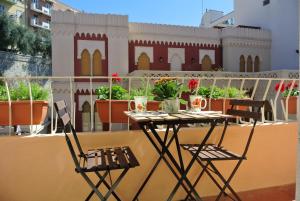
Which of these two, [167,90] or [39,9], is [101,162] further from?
[39,9]

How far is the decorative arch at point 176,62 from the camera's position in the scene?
16609mm

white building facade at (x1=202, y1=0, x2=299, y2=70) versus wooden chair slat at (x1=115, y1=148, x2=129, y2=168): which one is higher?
white building facade at (x1=202, y1=0, x2=299, y2=70)

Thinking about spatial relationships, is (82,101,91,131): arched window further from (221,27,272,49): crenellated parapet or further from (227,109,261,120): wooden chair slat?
(227,109,261,120): wooden chair slat

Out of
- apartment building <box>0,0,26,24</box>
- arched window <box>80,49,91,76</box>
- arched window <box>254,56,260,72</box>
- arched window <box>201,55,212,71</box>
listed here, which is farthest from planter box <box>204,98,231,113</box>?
apartment building <box>0,0,26,24</box>

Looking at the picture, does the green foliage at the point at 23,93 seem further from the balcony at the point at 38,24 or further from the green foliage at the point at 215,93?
the balcony at the point at 38,24

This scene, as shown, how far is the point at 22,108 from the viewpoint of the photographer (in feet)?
9.56

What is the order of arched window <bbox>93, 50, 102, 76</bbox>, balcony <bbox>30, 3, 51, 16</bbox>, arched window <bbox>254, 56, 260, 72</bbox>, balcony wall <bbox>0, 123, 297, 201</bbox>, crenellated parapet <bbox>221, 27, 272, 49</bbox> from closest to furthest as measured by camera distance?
1. balcony wall <bbox>0, 123, 297, 201</bbox>
2. arched window <bbox>93, 50, 102, 76</bbox>
3. crenellated parapet <bbox>221, 27, 272, 49</bbox>
4. arched window <bbox>254, 56, 260, 72</bbox>
5. balcony <bbox>30, 3, 51, 16</bbox>

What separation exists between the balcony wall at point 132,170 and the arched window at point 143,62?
12.7 m

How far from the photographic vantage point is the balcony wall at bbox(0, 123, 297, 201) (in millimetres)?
2844

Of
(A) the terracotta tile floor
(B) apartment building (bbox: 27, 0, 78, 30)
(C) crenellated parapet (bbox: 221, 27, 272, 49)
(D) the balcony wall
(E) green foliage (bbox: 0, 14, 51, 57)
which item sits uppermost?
(B) apartment building (bbox: 27, 0, 78, 30)

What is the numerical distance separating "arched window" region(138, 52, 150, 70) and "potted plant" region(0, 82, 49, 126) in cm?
1313

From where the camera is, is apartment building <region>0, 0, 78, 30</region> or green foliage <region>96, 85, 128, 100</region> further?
apartment building <region>0, 0, 78, 30</region>

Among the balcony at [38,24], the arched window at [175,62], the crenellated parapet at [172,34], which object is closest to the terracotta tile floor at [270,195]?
the crenellated parapet at [172,34]

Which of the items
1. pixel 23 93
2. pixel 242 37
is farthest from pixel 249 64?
pixel 23 93
